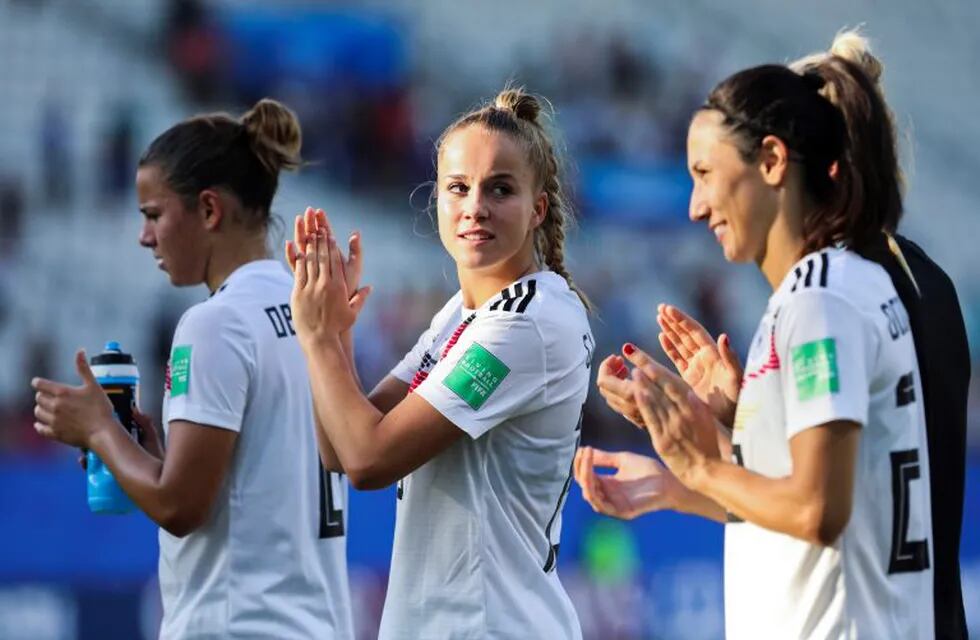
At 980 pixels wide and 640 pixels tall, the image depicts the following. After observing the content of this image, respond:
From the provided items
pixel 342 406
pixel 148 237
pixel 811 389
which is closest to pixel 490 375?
pixel 342 406

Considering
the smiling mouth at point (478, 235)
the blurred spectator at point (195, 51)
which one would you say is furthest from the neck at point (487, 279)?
the blurred spectator at point (195, 51)

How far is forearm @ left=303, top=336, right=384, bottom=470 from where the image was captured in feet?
11.0

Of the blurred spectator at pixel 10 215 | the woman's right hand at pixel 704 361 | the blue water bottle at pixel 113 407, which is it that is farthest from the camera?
the blurred spectator at pixel 10 215

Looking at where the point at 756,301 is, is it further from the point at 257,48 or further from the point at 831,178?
the point at 831,178

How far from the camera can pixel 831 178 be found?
300 cm

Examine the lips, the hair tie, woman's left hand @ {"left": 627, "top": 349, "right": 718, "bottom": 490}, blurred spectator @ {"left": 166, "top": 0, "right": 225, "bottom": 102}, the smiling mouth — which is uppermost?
blurred spectator @ {"left": 166, "top": 0, "right": 225, "bottom": 102}

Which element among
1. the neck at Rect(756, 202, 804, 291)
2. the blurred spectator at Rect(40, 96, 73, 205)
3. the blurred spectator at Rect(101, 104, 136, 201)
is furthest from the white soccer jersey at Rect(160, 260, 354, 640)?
the blurred spectator at Rect(40, 96, 73, 205)

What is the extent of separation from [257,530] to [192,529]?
17cm

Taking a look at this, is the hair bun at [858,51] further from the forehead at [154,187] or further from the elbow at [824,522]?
the forehead at [154,187]

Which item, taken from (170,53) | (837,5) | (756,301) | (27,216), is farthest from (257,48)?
(837,5)

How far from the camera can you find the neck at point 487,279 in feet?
12.1

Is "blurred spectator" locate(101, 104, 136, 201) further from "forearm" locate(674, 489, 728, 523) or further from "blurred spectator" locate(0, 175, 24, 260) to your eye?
"forearm" locate(674, 489, 728, 523)

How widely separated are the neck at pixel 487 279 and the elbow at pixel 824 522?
1.15m

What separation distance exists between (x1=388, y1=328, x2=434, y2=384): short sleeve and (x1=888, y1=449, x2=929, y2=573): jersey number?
133 cm
